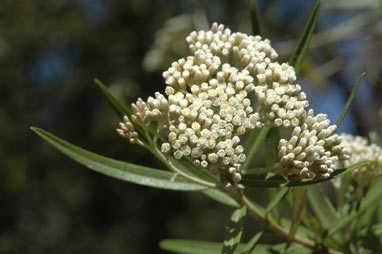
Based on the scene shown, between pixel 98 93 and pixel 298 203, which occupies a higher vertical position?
pixel 98 93

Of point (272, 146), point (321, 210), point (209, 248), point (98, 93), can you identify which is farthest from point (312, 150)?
point (98, 93)

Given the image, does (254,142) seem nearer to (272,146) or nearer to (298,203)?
(272,146)

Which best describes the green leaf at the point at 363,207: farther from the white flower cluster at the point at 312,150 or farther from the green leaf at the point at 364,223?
the white flower cluster at the point at 312,150

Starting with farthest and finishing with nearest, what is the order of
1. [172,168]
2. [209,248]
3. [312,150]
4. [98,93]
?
[98,93] → [209,248] → [172,168] → [312,150]

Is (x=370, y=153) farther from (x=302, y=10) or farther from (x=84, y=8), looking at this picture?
(x=84, y=8)

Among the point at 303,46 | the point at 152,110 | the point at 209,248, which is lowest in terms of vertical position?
the point at 209,248

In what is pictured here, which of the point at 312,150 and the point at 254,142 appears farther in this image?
the point at 254,142
